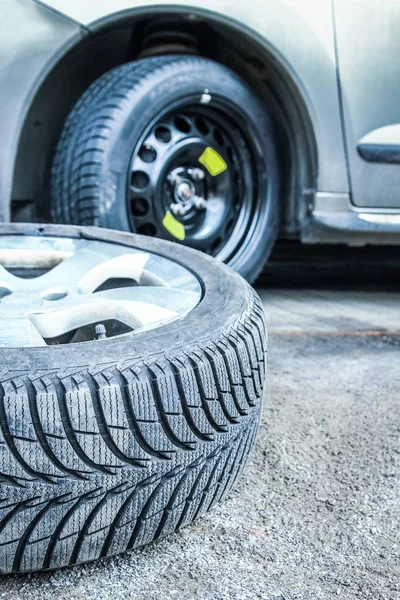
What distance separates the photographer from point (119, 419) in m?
1.16

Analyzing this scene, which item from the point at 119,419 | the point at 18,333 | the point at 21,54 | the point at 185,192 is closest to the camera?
the point at 119,419

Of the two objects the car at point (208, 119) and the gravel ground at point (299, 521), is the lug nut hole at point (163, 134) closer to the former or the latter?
the car at point (208, 119)

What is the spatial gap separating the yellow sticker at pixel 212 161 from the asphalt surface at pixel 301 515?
2.37 ft

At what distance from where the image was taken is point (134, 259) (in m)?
1.86

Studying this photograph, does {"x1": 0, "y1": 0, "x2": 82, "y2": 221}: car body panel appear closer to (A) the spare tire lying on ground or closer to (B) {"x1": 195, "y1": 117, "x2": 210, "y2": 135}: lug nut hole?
(B) {"x1": 195, "y1": 117, "x2": 210, "y2": 135}: lug nut hole

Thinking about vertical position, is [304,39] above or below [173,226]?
above

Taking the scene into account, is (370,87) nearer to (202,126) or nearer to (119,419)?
(202,126)

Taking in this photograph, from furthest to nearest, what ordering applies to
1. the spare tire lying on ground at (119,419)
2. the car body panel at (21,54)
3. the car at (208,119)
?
1. the car at (208,119)
2. the car body panel at (21,54)
3. the spare tire lying on ground at (119,419)

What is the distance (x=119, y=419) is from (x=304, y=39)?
1856 millimetres

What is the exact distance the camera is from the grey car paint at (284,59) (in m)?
2.27

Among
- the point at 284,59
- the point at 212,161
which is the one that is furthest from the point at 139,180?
the point at 284,59

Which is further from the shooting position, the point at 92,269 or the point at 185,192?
the point at 185,192

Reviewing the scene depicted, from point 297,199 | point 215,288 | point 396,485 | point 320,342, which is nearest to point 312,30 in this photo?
point 297,199

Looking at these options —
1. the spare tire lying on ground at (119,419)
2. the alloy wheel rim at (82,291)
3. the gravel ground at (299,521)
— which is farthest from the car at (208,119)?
the spare tire lying on ground at (119,419)
